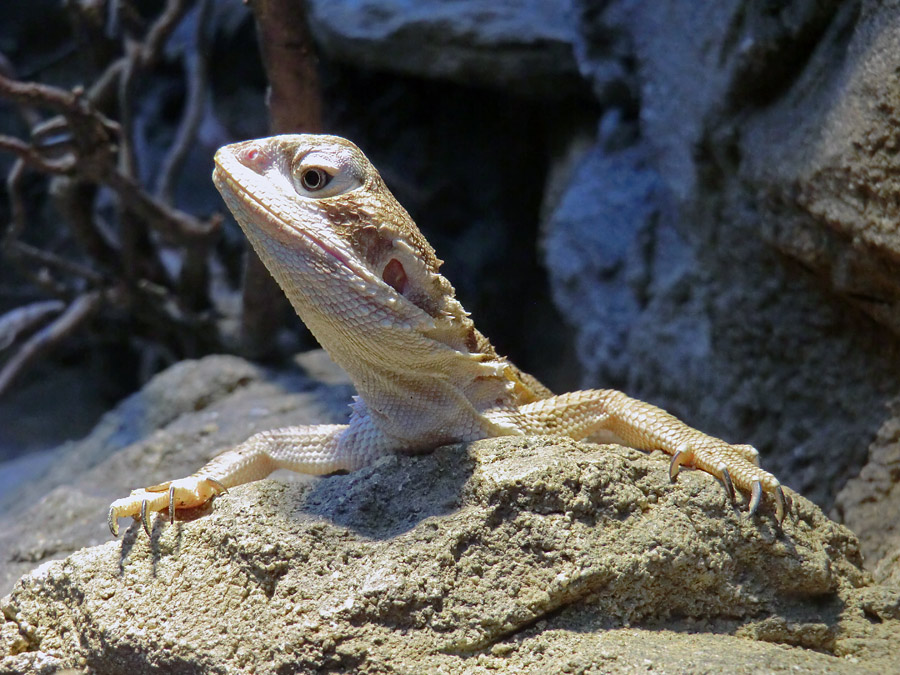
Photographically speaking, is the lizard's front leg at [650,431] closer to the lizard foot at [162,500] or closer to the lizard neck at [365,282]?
the lizard neck at [365,282]

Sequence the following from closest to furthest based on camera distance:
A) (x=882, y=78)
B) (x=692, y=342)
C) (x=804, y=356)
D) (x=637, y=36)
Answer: (x=882, y=78) → (x=804, y=356) → (x=692, y=342) → (x=637, y=36)

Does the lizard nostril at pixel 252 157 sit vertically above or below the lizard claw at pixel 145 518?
above

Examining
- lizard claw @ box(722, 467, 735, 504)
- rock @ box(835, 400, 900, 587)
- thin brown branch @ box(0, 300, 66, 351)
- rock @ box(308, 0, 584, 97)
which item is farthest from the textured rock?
thin brown branch @ box(0, 300, 66, 351)

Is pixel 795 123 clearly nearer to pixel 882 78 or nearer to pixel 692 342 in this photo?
pixel 882 78

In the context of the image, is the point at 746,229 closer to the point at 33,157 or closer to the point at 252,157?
Answer: the point at 252,157

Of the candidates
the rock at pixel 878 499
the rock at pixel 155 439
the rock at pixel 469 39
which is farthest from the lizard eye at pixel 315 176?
the rock at pixel 469 39

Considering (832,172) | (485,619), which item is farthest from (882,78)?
(485,619)

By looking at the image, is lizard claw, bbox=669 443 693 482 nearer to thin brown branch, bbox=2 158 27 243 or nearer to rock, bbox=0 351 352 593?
rock, bbox=0 351 352 593
